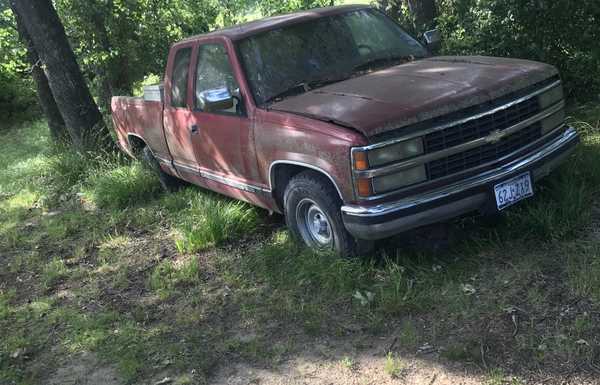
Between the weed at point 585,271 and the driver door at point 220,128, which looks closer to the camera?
the weed at point 585,271

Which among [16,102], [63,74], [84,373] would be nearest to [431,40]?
[84,373]

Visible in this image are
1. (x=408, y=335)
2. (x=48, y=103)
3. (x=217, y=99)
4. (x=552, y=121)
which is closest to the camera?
(x=408, y=335)

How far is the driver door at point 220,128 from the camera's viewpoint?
16.2 feet

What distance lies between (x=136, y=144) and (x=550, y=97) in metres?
4.92

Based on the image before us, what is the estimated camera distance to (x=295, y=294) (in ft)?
14.6

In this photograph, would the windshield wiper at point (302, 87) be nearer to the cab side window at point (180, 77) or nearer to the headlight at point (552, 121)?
the cab side window at point (180, 77)

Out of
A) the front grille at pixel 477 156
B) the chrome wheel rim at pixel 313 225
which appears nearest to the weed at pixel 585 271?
the front grille at pixel 477 156

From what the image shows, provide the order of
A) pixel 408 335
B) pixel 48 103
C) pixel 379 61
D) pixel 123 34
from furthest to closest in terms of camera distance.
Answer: pixel 123 34 → pixel 48 103 → pixel 379 61 → pixel 408 335

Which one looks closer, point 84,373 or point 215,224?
point 84,373

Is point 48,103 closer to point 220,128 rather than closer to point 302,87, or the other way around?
point 220,128

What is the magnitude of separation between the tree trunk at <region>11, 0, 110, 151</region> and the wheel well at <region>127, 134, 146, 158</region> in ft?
4.58

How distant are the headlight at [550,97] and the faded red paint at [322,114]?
0.13 metres

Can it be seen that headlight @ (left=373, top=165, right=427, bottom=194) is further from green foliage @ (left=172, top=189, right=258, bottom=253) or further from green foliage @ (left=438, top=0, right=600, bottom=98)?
green foliage @ (left=438, top=0, right=600, bottom=98)

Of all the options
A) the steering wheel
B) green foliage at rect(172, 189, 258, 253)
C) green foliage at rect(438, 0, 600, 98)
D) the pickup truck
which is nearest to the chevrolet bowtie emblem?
the pickup truck
